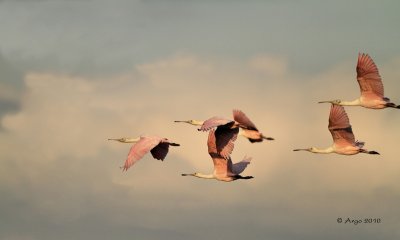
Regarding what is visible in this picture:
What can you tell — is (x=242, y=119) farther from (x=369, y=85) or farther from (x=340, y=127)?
(x=369, y=85)

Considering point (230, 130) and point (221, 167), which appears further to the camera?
point (221, 167)

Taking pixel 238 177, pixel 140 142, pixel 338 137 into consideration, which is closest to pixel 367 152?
pixel 338 137

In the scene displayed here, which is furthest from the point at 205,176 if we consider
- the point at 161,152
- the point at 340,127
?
the point at 340,127

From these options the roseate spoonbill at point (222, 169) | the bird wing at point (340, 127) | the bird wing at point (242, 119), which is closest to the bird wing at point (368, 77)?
the bird wing at point (340, 127)

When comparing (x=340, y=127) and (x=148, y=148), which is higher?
(x=340, y=127)

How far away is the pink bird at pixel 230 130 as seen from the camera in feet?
216

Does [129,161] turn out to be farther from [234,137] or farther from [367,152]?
[367,152]

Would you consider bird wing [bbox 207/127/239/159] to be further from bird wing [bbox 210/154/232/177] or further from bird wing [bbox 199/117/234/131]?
bird wing [bbox 210/154/232/177]

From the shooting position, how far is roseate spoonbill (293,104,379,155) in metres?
69.1

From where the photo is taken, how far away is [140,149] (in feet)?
218

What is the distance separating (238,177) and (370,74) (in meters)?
10.6

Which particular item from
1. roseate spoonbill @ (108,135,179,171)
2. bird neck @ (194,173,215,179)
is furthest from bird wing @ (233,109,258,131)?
bird neck @ (194,173,215,179)

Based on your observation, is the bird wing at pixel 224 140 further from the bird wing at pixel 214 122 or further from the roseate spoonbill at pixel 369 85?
the roseate spoonbill at pixel 369 85

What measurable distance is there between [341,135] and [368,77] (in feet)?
13.3
